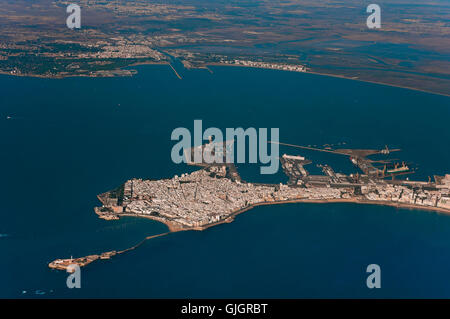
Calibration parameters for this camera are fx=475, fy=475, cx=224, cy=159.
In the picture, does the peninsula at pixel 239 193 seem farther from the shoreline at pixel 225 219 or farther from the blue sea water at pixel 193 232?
the blue sea water at pixel 193 232

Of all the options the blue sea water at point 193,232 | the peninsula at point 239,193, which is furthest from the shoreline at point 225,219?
the blue sea water at point 193,232

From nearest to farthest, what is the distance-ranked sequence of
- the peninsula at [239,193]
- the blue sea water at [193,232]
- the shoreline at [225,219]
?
the blue sea water at [193,232]
the shoreline at [225,219]
the peninsula at [239,193]

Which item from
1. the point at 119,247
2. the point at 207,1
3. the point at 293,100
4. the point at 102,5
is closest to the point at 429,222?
the point at 119,247

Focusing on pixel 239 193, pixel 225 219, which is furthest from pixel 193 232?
pixel 239 193

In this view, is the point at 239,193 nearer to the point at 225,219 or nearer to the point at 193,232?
the point at 225,219

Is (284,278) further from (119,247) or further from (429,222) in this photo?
(429,222)

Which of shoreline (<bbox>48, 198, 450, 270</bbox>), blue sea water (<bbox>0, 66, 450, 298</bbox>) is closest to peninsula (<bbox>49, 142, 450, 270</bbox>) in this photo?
shoreline (<bbox>48, 198, 450, 270</bbox>)
